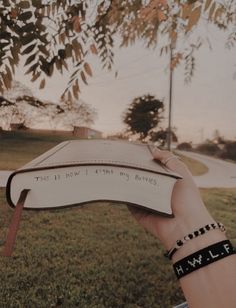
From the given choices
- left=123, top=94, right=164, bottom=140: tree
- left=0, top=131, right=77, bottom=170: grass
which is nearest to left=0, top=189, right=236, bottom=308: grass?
left=0, top=131, right=77, bottom=170: grass

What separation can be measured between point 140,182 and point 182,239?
0.74ft

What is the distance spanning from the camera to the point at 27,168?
89 cm

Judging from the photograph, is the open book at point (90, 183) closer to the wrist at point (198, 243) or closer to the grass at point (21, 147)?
the wrist at point (198, 243)

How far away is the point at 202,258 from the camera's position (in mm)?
966

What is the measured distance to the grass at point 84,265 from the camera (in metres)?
3.94

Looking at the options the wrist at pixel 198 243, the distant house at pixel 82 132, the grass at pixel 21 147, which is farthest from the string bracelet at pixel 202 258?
the grass at pixel 21 147

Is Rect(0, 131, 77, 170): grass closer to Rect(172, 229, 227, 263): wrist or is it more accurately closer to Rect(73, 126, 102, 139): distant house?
Rect(73, 126, 102, 139): distant house

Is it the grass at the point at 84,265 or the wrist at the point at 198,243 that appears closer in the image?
the wrist at the point at 198,243

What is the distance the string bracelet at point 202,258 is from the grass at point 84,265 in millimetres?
3043

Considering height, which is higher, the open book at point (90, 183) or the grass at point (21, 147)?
the open book at point (90, 183)

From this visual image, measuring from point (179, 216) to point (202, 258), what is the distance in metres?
0.12

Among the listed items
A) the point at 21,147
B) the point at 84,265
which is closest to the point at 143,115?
the point at 21,147

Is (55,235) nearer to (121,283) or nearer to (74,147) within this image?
(121,283)

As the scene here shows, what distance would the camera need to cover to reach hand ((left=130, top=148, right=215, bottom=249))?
104cm
